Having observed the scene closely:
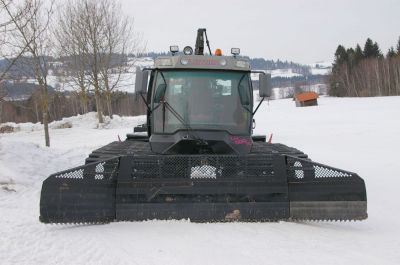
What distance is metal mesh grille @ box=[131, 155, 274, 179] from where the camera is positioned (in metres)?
5.88

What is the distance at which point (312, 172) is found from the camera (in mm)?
5844

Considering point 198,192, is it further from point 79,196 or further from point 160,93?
point 160,93

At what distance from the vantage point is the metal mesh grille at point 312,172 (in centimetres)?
577

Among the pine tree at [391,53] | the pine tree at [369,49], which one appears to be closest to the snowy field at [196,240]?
the pine tree at [391,53]

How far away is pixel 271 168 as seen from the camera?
19.5 ft

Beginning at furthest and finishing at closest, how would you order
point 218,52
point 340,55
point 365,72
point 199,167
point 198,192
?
point 340,55
point 365,72
point 218,52
point 199,167
point 198,192

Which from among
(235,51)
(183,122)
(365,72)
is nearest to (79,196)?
(183,122)

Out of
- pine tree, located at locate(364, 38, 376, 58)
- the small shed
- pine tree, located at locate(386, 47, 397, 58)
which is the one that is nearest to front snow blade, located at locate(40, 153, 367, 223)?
the small shed

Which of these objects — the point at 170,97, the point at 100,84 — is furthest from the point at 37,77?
the point at 100,84

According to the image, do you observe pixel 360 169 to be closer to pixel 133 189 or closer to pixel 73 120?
pixel 133 189

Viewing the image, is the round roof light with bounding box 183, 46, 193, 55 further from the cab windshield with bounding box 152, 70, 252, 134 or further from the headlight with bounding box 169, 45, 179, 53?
the cab windshield with bounding box 152, 70, 252, 134

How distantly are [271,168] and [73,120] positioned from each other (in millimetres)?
29558

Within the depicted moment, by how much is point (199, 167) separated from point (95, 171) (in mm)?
1358

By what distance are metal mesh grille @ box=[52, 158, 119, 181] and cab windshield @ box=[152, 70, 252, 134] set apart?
145 centimetres
